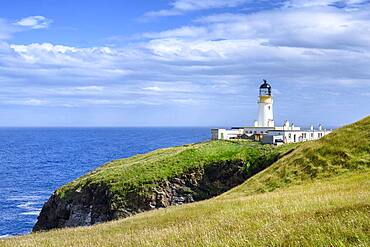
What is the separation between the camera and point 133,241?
49.0ft

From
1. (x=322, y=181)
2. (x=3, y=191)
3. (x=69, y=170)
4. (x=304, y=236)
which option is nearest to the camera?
(x=304, y=236)

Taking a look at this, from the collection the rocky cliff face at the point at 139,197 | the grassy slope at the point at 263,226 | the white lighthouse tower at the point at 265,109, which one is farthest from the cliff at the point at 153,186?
the white lighthouse tower at the point at 265,109

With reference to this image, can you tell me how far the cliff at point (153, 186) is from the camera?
154 ft

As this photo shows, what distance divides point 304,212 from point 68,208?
3673 centimetres

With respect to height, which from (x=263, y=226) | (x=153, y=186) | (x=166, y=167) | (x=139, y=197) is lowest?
(x=139, y=197)

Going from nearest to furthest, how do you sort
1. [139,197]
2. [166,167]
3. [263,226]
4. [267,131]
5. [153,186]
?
[263,226], [139,197], [153,186], [166,167], [267,131]

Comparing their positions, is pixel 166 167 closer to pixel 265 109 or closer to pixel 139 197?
pixel 139 197

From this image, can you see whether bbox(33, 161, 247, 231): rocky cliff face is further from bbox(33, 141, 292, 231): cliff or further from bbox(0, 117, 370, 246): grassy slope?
bbox(0, 117, 370, 246): grassy slope

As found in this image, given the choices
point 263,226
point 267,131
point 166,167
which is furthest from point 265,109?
point 263,226

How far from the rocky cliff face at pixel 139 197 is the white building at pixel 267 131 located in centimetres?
1649

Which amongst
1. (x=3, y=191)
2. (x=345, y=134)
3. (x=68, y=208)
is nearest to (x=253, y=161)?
(x=345, y=134)

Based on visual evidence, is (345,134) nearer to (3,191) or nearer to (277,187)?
(277,187)

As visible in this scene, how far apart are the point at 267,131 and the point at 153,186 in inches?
1183

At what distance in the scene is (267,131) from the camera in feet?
243
